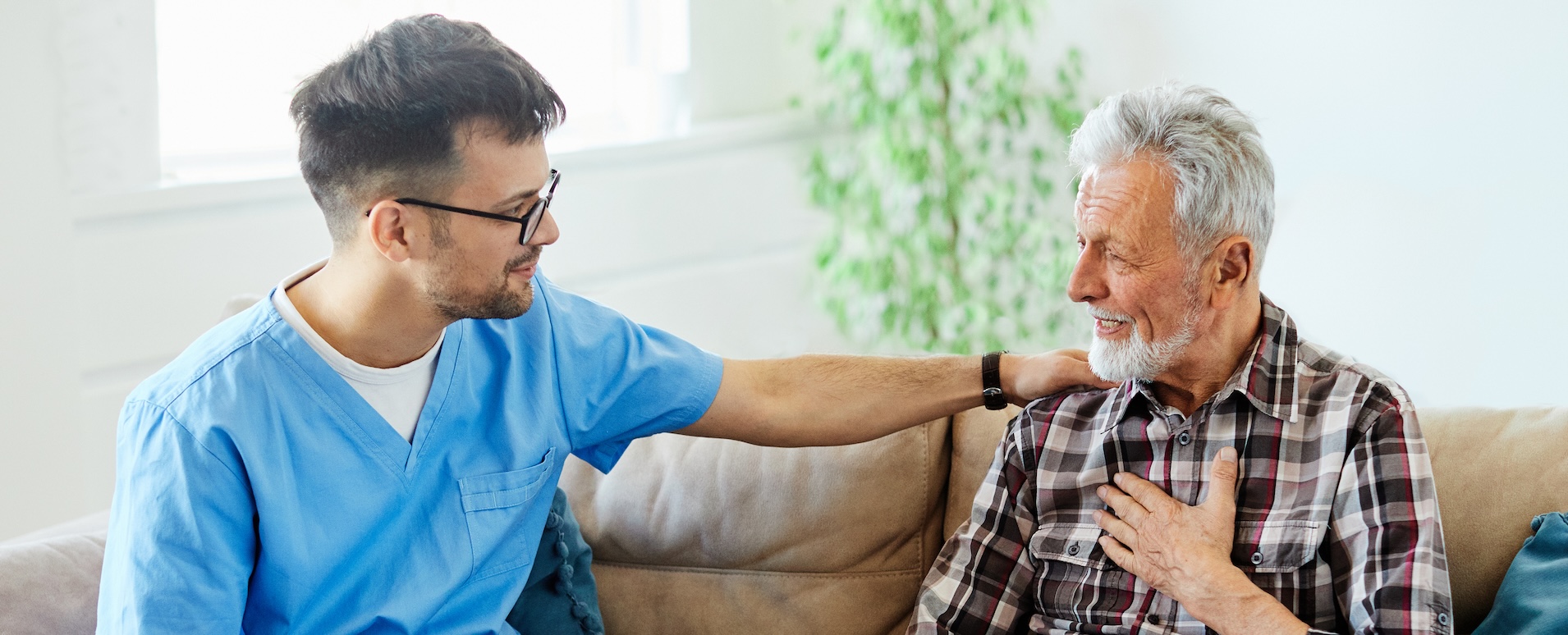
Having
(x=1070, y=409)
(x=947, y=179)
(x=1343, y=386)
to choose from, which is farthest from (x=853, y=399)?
(x=947, y=179)

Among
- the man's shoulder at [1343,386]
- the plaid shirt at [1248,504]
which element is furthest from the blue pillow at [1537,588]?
the man's shoulder at [1343,386]

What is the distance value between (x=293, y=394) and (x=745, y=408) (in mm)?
603

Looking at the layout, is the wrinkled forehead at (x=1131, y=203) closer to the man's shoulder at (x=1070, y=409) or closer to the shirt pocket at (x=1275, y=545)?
the man's shoulder at (x=1070, y=409)

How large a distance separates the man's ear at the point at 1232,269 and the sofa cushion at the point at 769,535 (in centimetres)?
49

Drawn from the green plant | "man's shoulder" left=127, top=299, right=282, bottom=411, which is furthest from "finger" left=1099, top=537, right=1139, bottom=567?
the green plant

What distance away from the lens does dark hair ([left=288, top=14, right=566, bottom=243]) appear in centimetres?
140

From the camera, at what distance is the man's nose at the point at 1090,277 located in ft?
5.25

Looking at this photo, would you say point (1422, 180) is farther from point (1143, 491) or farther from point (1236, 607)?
point (1236, 607)

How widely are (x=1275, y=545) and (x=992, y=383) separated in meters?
0.43

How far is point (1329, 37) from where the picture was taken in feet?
10.1

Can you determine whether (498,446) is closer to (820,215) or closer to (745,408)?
(745,408)

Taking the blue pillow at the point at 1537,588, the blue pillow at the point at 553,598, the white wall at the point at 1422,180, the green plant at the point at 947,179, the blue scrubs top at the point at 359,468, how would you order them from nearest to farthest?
the blue scrubs top at the point at 359,468 < the blue pillow at the point at 1537,588 < the blue pillow at the point at 553,598 < the white wall at the point at 1422,180 < the green plant at the point at 947,179

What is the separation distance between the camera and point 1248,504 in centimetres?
155

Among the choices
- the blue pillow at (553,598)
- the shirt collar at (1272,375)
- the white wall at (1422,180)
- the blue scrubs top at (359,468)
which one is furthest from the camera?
the white wall at (1422,180)
